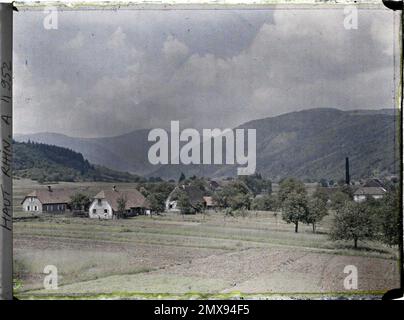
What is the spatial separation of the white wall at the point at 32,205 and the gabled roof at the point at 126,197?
0.52 metres

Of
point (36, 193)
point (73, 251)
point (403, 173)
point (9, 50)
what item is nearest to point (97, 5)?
point (9, 50)

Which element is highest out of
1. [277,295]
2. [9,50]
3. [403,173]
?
[9,50]

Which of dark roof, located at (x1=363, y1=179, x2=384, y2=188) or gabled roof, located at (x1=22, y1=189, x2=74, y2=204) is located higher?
dark roof, located at (x1=363, y1=179, x2=384, y2=188)

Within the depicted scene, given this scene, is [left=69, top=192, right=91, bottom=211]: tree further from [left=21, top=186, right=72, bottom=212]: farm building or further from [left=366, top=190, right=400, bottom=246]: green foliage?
[left=366, top=190, right=400, bottom=246]: green foliage

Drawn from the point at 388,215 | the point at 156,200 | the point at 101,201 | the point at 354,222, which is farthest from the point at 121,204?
the point at 388,215

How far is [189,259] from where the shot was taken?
4004mm

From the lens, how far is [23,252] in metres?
3.97

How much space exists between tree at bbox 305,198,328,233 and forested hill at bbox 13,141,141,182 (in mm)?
1550

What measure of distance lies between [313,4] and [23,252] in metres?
3.34

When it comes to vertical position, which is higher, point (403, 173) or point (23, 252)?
point (403, 173)

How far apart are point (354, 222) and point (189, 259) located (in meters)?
1.50

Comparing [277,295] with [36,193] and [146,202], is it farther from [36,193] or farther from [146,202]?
[36,193]

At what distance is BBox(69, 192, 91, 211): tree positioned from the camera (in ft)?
13.1

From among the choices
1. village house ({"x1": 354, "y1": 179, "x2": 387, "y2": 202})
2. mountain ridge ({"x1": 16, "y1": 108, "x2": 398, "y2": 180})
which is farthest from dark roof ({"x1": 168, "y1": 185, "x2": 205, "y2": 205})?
village house ({"x1": 354, "y1": 179, "x2": 387, "y2": 202})
